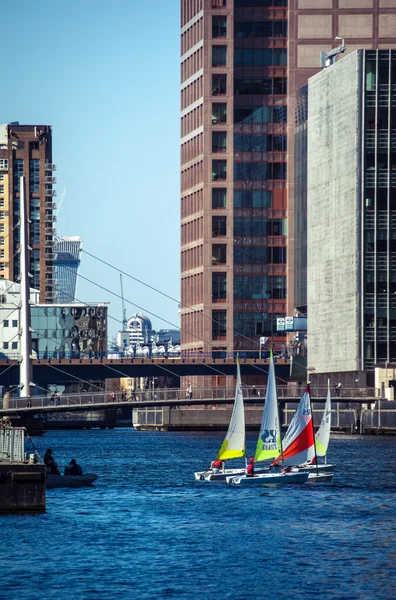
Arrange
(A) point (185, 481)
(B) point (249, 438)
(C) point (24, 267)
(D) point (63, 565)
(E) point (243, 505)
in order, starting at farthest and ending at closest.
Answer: (B) point (249, 438)
(C) point (24, 267)
(A) point (185, 481)
(E) point (243, 505)
(D) point (63, 565)

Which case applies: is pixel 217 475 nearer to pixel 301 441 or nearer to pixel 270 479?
pixel 270 479

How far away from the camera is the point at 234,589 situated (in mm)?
55781

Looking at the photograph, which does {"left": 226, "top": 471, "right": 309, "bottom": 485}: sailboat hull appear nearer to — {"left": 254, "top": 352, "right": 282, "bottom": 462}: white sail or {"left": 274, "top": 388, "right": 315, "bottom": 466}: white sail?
{"left": 254, "top": 352, "right": 282, "bottom": 462}: white sail

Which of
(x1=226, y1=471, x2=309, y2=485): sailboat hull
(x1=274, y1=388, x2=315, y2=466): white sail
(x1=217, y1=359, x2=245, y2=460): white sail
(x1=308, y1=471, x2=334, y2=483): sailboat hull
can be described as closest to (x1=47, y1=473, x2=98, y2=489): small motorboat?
(x1=226, y1=471, x2=309, y2=485): sailboat hull

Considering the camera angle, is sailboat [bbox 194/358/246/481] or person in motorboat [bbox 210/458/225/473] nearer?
sailboat [bbox 194/358/246/481]

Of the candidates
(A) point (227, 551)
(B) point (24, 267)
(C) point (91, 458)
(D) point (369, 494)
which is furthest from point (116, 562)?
(B) point (24, 267)

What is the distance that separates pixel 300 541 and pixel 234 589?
1435 cm

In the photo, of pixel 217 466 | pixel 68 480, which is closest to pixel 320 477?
pixel 217 466

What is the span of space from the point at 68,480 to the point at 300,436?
1821cm

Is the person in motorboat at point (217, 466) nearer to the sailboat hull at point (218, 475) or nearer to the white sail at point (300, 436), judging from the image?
the sailboat hull at point (218, 475)

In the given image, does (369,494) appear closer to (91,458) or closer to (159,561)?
(159,561)

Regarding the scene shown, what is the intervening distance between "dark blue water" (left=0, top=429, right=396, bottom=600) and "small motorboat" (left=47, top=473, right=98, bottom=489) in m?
0.82

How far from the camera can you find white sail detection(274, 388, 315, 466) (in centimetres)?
10819

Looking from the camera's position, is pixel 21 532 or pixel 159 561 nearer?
pixel 159 561
